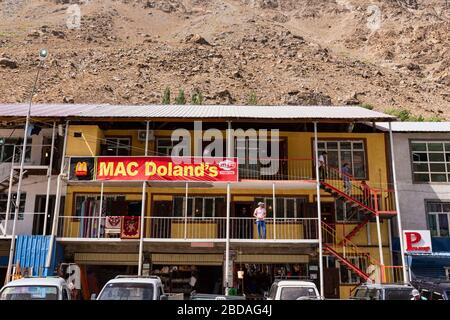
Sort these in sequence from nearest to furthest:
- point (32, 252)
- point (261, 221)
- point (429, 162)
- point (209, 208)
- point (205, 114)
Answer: point (32, 252) → point (261, 221) → point (205, 114) → point (209, 208) → point (429, 162)

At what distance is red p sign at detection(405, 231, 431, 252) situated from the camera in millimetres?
21328

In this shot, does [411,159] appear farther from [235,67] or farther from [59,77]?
[59,77]

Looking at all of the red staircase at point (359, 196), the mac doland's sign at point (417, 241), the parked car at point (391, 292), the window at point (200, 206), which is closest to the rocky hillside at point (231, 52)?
the window at point (200, 206)

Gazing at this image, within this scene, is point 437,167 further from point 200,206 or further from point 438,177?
point 200,206

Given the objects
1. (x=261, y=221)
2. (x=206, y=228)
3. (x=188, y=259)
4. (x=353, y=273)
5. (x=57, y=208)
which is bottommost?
(x=353, y=273)

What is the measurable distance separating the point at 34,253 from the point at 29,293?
9.40 meters

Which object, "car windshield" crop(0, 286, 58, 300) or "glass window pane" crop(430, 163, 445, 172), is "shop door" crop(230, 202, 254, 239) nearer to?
"glass window pane" crop(430, 163, 445, 172)

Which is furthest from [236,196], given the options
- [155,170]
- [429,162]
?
[429,162]

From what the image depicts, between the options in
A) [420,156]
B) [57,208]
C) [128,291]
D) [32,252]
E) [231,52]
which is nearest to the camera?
[128,291]

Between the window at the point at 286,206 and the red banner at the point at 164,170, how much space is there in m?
3.54

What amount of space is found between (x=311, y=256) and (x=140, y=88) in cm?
5740

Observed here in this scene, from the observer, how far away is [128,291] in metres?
12.5

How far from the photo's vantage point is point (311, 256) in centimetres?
2284

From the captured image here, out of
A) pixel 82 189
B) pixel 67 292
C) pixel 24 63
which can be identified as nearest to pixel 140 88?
pixel 24 63
